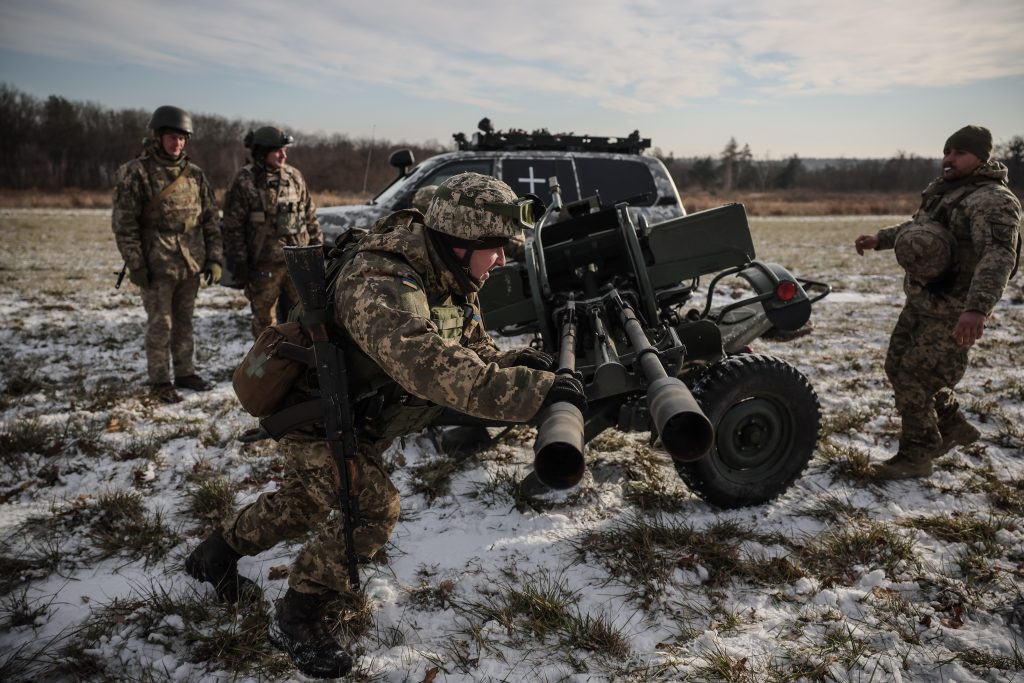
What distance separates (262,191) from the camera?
5.48m

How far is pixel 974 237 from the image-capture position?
127 inches

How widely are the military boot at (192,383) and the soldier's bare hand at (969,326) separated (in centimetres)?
570

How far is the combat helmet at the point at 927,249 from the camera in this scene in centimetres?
333

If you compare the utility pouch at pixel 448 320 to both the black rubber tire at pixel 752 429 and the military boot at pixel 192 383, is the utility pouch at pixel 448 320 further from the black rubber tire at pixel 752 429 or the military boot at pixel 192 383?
the military boot at pixel 192 383

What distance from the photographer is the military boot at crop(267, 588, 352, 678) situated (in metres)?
2.27

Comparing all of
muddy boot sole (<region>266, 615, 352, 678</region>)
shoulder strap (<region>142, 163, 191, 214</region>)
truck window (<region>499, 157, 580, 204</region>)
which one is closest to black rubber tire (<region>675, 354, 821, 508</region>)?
muddy boot sole (<region>266, 615, 352, 678</region>)

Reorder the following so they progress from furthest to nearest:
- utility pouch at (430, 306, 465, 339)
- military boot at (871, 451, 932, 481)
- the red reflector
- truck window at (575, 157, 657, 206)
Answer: truck window at (575, 157, 657, 206) < the red reflector < military boot at (871, 451, 932, 481) < utility pouch at (430, 306, 465, 339)

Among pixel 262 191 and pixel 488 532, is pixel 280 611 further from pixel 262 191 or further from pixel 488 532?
pixel 262 191

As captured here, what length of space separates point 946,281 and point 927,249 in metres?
0.28

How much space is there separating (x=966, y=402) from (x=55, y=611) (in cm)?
624

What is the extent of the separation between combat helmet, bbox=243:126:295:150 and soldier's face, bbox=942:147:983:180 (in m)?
5.21

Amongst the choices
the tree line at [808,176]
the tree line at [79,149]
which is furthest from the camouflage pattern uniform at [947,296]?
the tree line at [808,176]

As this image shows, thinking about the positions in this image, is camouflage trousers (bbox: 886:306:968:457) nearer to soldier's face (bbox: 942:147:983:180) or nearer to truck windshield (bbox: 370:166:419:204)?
soldier's face (bbox: 942:147:983:180)

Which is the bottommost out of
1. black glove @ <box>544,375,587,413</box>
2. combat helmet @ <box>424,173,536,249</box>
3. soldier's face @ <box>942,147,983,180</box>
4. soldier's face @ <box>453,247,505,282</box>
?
black glove @ <box>544,375,587,413</box>
